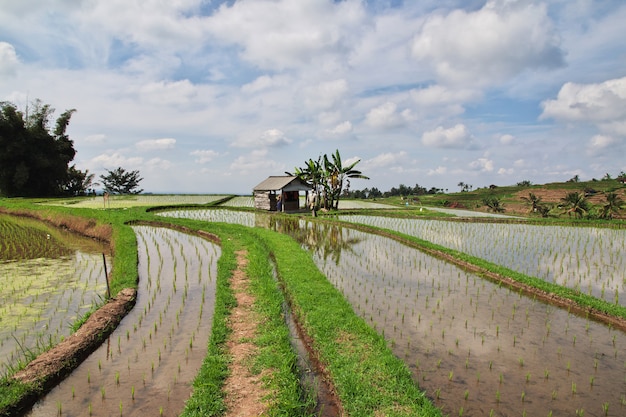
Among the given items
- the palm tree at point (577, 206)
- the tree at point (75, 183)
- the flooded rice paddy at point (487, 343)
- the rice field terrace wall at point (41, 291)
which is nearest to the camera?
the flooded rice paddy at point (487, 343)

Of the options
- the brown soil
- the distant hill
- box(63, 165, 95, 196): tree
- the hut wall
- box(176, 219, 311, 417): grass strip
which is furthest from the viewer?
box(63, 165, 95, 196): tree

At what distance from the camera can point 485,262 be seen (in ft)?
34.2

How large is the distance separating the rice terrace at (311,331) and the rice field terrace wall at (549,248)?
0.11 metres

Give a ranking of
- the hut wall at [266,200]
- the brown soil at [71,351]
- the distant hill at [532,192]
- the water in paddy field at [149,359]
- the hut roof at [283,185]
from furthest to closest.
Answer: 1. the distant hill at [532,192]
2. the hut wall at [266,200]
3. the hut roof at [283,185]
4. the brown soil at [71,351]
5. the water in paddy field at [149,359]

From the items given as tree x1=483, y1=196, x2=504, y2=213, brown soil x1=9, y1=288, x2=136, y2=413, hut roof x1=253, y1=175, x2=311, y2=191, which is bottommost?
brown soil x1=9, y1=288, x2=136, y2=413

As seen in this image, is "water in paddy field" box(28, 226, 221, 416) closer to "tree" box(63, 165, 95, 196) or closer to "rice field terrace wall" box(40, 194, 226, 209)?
"rice field terrace wall" box(40, 194, 226, 209)

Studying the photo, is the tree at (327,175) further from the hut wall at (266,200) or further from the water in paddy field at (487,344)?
the water in paddy field at (487,344)

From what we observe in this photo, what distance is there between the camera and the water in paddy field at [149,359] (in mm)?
4227

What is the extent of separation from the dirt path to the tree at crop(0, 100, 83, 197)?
3265 cm

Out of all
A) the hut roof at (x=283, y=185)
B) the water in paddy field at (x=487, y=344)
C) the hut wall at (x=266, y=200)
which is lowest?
the water in paddy field at (x=487, y=344)

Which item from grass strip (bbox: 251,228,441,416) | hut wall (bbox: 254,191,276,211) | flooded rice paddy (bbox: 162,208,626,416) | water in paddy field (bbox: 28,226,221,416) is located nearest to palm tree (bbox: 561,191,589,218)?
flooded rice paddy (bbox: 162,208,626,416)

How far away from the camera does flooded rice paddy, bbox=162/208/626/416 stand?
173 inches

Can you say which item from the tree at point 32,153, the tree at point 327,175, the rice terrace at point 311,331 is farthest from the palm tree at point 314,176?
the tree at point 32,153

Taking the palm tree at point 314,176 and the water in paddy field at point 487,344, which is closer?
the water in paddy field at point 487,344
